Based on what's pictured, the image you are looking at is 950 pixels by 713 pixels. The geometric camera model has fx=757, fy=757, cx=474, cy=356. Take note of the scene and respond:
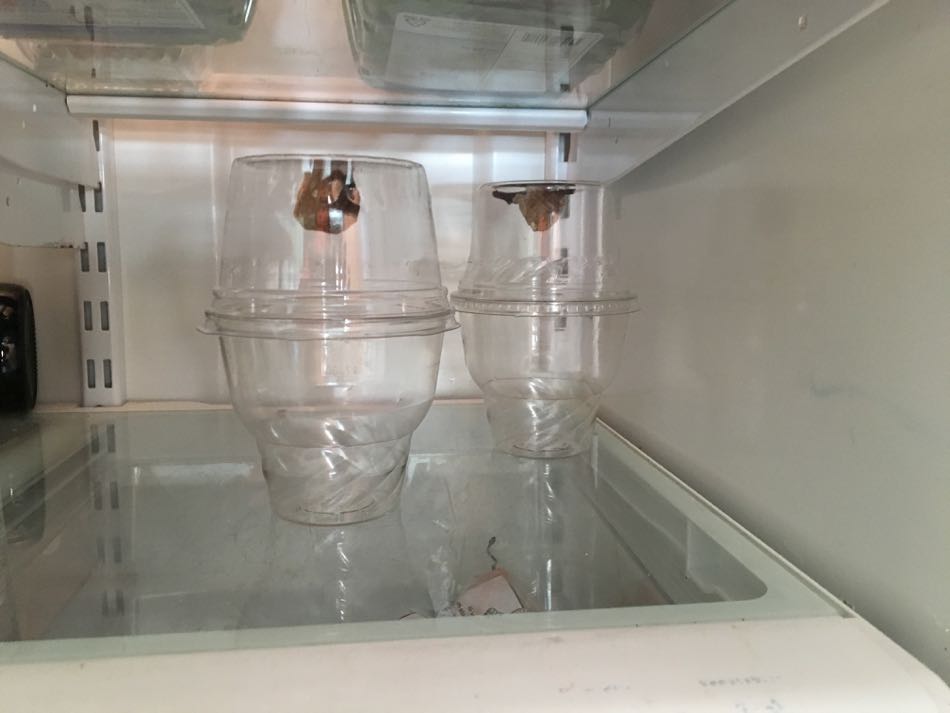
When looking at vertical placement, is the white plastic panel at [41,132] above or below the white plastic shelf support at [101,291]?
above

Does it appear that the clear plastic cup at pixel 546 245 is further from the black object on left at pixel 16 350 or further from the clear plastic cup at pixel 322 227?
the black object on left at pixel 16 350

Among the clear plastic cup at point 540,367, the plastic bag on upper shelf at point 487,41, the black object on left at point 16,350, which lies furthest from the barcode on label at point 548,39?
the black object on left at point 16,350

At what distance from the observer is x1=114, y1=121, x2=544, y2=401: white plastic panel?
0.95 metres

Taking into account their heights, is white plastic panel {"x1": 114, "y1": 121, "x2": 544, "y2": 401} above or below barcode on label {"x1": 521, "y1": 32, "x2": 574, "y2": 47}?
below

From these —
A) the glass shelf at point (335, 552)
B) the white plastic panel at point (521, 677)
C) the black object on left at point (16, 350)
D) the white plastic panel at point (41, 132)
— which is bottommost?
the glass shelf at point (335, 552)

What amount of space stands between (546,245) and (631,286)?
0.40ft

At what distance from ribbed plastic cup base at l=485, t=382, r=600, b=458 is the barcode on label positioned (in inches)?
13.9

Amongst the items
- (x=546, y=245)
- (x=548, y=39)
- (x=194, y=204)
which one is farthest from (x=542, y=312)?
(x=194, y=204)

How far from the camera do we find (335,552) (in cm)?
59

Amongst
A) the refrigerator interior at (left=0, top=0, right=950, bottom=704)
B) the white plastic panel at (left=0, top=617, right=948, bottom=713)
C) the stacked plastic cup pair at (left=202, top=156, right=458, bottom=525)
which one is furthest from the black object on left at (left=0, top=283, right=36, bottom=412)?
the white plastic panel at (left=0, top=617, right=948, bottom=713)

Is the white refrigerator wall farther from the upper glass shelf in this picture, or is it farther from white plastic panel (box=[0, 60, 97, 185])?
white plastic panel (box=[0, 60, 97, 185])

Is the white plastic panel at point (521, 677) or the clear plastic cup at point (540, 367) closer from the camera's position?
the white plastic panel at point (521, 677)

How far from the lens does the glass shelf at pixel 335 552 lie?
43 centimetres

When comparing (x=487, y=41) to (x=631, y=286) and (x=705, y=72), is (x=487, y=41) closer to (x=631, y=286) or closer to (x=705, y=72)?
(x=705, y=72)
